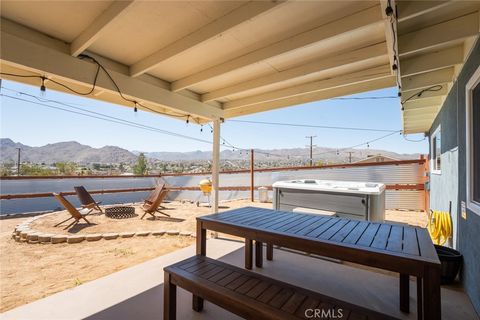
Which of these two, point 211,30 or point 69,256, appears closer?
point 211,30

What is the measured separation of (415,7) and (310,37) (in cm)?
73

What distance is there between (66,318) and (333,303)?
2.08 metres

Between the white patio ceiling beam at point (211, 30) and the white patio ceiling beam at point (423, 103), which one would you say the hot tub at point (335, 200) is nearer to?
the white patio ceiling beam at point (423, 103)

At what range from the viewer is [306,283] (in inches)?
98.6

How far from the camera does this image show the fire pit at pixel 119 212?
607 cm

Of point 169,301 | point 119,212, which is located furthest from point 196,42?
point 119,212

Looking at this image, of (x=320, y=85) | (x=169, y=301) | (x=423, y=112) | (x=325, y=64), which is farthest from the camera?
(x=423, y=112)

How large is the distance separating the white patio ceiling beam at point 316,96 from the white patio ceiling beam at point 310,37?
1193 mm

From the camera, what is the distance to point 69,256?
358 centimetres

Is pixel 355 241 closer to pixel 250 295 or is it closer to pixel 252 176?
pixel 250 295

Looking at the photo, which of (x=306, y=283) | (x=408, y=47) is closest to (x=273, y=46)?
(x=408, y=47)

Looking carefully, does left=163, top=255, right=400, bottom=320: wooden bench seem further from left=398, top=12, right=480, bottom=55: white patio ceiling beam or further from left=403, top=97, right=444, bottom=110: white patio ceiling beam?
left=403, top=97, right=444, bottom=110: white patio ceiling beam

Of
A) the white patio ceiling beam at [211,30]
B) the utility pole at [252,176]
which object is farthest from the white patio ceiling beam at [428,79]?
the utility pole at [252,176]

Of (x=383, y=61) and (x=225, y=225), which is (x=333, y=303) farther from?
(x=383, y=61)
